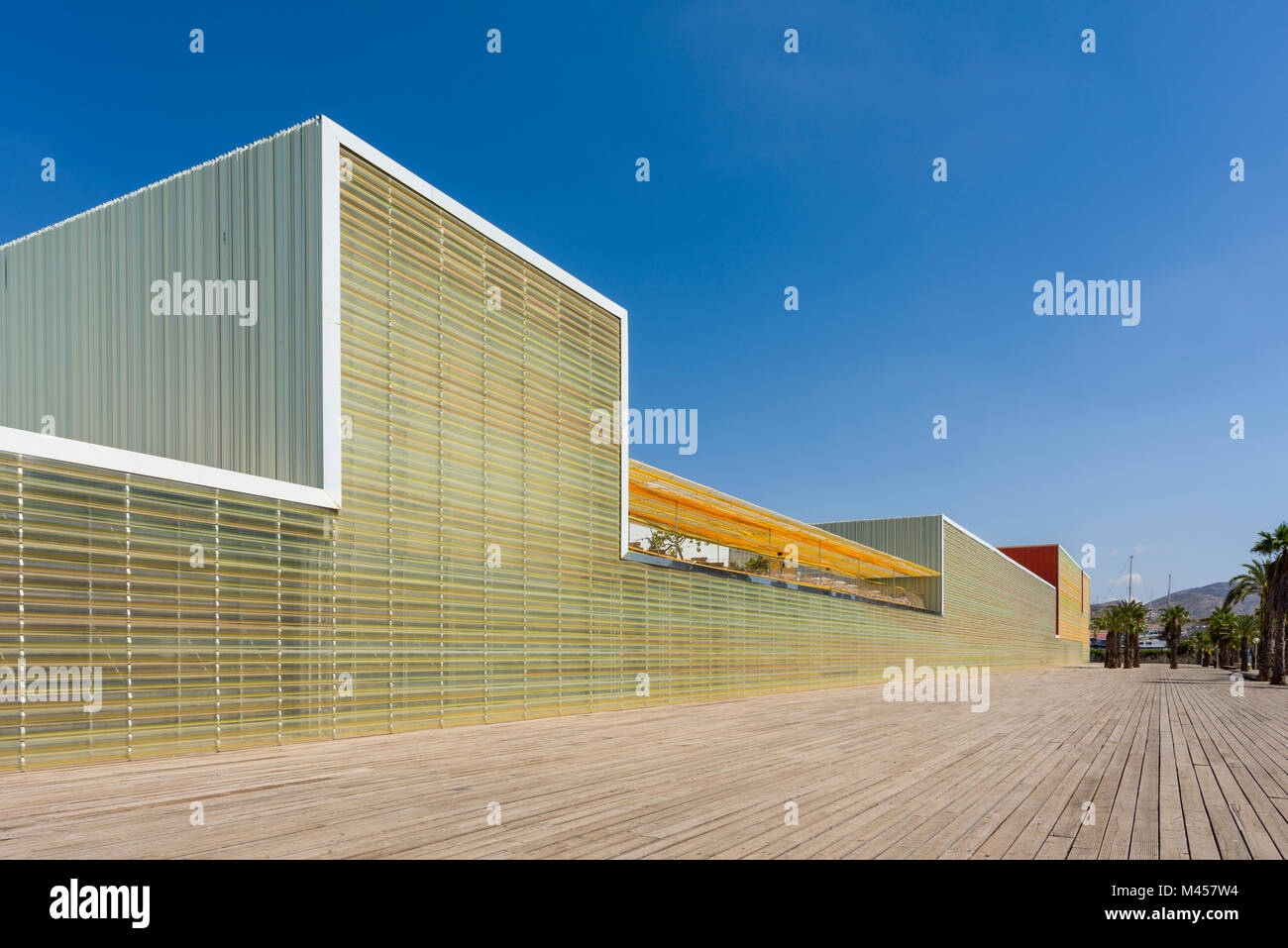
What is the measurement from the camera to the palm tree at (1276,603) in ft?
89.5

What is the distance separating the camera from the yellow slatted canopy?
18.2 meters

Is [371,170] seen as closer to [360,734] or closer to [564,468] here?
[564,468]

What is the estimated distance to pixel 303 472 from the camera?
925 cm

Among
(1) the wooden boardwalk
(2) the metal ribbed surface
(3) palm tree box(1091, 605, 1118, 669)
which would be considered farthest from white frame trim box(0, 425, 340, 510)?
(3) palm tree box(1091, 605, 1118, 669)

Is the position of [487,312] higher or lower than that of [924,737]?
higher

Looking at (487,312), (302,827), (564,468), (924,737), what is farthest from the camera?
(564,468)

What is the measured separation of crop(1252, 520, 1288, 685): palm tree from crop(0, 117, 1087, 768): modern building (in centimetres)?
2362

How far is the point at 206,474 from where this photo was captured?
8062mm

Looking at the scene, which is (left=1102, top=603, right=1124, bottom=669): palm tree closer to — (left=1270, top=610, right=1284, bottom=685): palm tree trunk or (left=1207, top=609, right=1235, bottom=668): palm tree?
(left=1207, top=609, right=1235, bottom=668): palm tree

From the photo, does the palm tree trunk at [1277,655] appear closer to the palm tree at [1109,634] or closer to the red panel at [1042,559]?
the palm tree at [1109,634]

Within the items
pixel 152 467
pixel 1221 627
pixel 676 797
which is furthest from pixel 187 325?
pixel 1221 627

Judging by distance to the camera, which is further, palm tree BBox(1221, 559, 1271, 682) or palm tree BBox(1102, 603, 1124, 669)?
palm tree BBox(1102, 603, 1124, 669)
